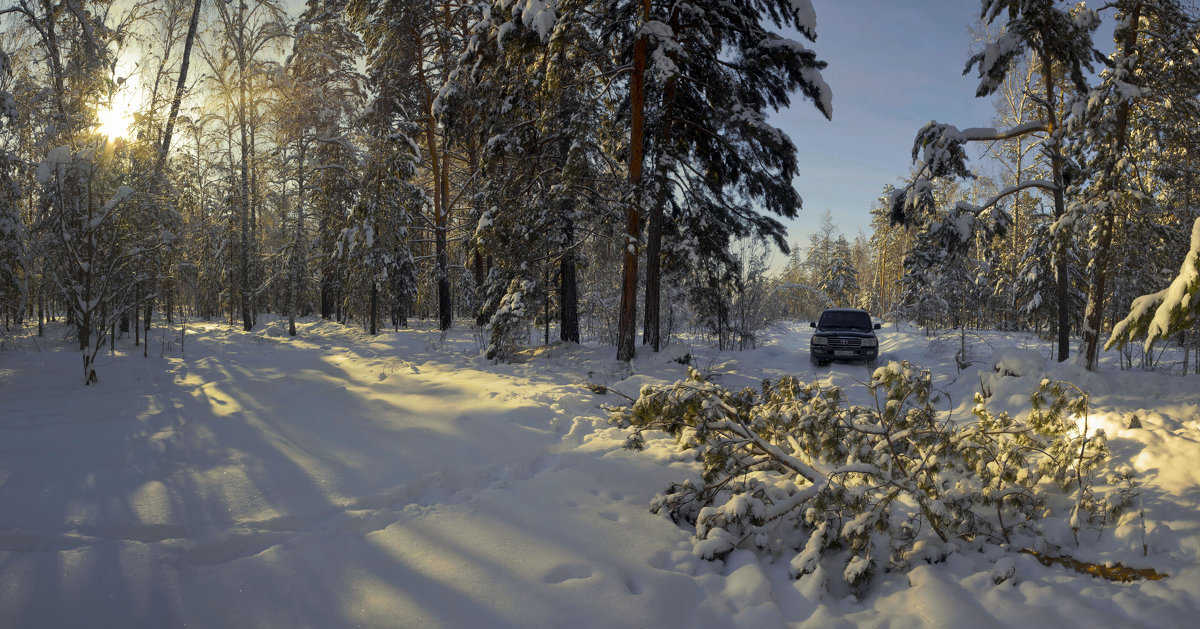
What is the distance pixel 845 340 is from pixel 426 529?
13.3 m

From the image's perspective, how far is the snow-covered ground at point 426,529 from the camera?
3012 millimetres

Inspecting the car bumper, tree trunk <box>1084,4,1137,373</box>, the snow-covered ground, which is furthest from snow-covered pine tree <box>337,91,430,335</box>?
tree trunk <box>1084,4,1137,373</box>

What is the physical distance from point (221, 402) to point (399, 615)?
6307 millimetres

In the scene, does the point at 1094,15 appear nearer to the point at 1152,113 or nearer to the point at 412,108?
the point at 1152,113

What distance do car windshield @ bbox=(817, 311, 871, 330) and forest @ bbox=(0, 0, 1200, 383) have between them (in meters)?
2.51

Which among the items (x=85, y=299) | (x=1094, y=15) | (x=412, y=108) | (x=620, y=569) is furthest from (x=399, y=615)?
(x=412, y=108)

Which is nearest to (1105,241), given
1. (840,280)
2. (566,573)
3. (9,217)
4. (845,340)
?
(845,340)

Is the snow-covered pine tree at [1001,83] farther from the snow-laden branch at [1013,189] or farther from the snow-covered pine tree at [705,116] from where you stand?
the snow-covered pine tree at [705,116]

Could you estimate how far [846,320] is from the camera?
15.3m

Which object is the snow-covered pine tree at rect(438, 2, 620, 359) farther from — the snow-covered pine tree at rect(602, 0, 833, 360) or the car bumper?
the car bumper

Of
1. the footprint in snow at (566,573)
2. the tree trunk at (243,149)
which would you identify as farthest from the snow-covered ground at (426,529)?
the tree trunk at (243,149)

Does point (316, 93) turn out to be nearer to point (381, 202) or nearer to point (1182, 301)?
point (381, 202)

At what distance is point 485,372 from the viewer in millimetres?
10109

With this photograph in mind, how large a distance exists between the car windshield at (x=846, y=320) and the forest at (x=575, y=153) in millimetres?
2514
